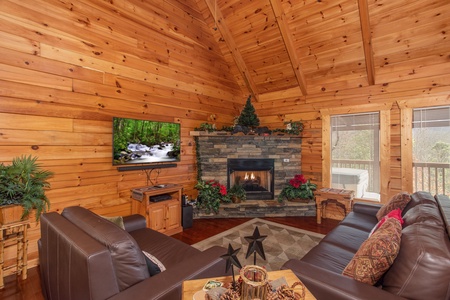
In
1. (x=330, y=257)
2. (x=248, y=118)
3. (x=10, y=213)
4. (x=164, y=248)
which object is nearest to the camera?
(x=330, y=257)

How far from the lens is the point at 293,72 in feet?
15.9

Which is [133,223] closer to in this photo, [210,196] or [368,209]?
[210,196]

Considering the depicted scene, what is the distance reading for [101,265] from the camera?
1.15 meters

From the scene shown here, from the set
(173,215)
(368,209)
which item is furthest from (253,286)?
(173,215)

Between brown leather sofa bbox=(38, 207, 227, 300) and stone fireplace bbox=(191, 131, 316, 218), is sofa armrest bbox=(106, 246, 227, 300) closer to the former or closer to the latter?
brown leather sofa bbox=(38, 207, 227, 300)

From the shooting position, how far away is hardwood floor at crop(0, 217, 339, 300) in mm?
2195

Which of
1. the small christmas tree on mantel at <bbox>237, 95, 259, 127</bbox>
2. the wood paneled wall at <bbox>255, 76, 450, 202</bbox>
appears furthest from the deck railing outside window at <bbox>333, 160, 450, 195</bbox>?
the small christmas tree on mantel at <bbox>237, 95, 259, 127</bbox>

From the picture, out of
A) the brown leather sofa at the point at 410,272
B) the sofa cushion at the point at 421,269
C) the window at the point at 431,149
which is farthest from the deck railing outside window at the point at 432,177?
the sofa cushion at the point at 421,269

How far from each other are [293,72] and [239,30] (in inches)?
56.9

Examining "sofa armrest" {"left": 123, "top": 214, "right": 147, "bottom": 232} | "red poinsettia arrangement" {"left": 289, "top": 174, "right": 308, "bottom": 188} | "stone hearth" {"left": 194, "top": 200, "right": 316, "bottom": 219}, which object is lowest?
"stone hearth" {"left": 194, "top": 200, "right": 316, "bottom": 219}

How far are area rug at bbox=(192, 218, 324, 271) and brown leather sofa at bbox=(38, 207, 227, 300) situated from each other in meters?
1.43

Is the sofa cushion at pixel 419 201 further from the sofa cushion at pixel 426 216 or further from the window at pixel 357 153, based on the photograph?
the window at pixel 357 153

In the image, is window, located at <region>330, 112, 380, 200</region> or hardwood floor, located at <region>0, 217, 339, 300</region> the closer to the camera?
hardwood floor, located at <region>0, 217, 339, 300</region>

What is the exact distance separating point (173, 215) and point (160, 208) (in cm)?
29
